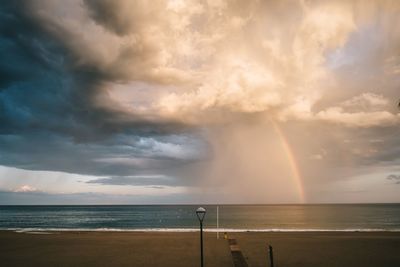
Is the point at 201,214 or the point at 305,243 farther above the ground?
the point at 201,214

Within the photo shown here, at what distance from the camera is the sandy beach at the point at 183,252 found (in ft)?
73.5

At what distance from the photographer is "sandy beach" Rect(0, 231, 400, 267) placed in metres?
22.4

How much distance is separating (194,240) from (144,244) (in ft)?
16.0

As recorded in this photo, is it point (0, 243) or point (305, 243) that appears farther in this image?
point (0, 243)

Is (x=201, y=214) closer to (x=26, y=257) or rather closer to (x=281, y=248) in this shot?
(x=281, y=248)

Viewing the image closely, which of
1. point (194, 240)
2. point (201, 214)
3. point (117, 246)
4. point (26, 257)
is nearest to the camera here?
point (201, 214)

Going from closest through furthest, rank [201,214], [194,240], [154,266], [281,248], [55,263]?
[201,214]
[154,266]
[55,263]
[281,248]
[194,240]

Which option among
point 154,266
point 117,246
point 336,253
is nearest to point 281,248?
point 336,253

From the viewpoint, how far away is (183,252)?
85.8ft

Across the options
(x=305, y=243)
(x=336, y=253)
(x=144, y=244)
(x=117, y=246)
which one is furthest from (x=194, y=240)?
(x=336, y=253)

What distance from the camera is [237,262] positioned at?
21.9 m

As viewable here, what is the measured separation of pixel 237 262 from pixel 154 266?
17.0 feet

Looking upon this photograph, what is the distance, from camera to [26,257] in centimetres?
2511

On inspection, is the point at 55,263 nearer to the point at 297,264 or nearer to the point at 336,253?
the point at 297,264
